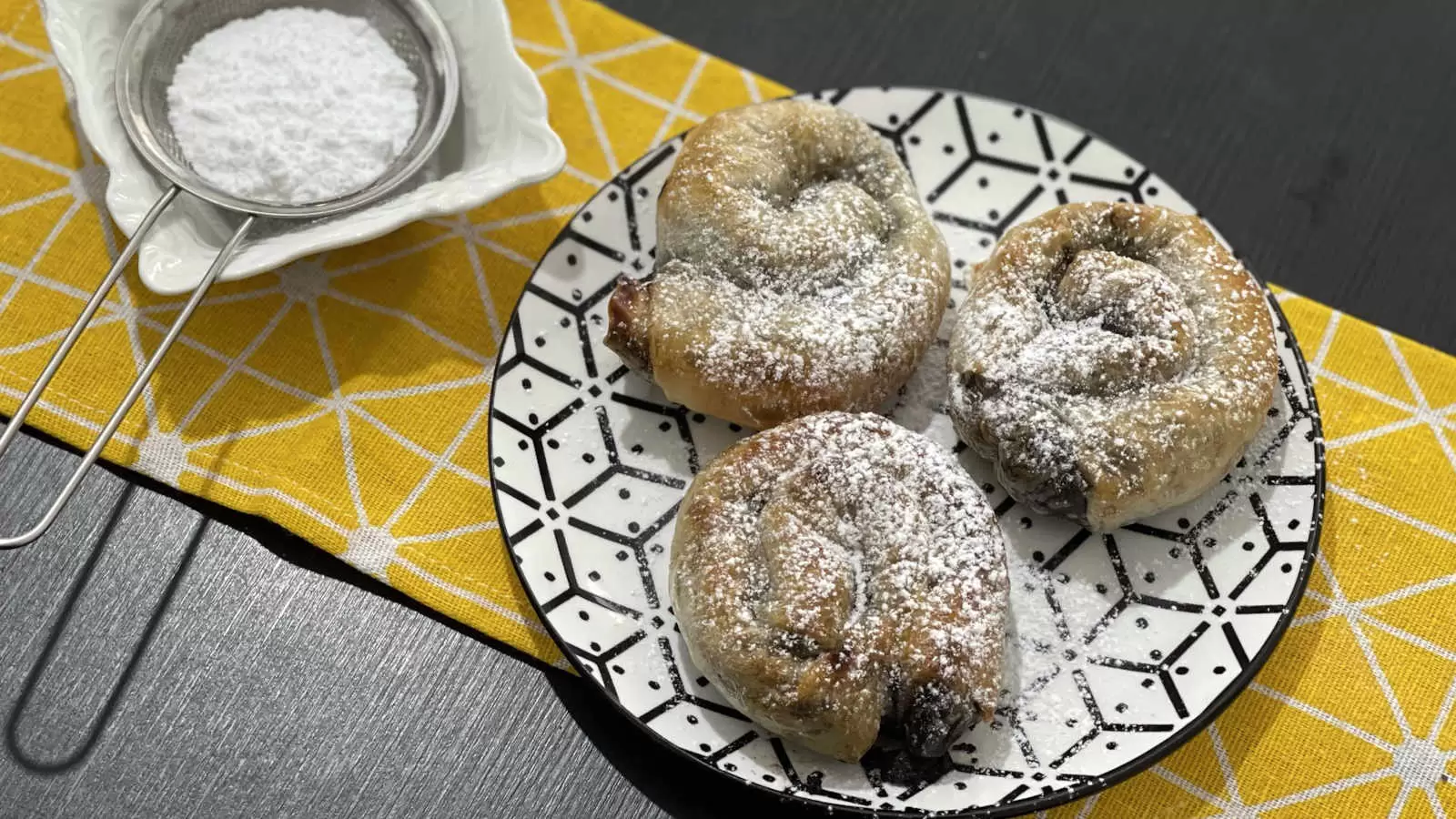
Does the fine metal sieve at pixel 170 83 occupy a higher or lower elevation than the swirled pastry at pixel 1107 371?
lower

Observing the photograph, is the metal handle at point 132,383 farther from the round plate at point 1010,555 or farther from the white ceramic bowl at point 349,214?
the round plate at point 1010,555

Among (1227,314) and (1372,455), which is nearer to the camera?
(1227,314)

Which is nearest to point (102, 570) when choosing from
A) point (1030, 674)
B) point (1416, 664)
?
point (1030, 674)

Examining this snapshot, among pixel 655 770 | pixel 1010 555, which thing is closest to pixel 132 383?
pixel 655 770

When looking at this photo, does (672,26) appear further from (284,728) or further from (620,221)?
(284,728)

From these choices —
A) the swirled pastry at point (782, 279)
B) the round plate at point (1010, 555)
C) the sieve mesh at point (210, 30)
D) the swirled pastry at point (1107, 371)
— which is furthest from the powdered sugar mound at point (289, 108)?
the swirled pastry at point (1107, 371)

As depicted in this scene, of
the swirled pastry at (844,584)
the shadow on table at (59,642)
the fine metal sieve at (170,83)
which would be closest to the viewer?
the swirled pastry at (844,584)
